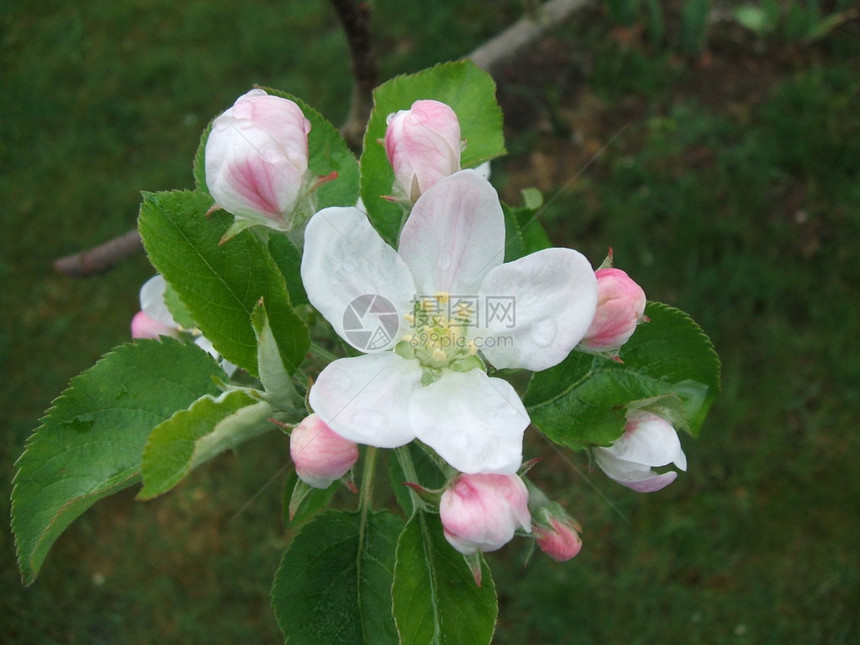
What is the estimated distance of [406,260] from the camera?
1186mm

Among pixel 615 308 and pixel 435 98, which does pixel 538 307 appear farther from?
pixel 435 98

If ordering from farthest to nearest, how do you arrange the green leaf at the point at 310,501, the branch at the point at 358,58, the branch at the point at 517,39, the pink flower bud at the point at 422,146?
the branch at the point at 517,39
the branch at the point at 358,58
the green leaf at the point at 310,501
the pink flower bud at the point at 422,146

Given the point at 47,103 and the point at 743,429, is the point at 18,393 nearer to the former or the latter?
the point at 47,103

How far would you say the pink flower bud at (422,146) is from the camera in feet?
3.66

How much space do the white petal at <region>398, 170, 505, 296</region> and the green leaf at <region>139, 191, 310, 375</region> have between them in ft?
0.68

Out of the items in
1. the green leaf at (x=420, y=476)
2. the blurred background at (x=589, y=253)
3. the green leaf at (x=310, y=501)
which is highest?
the green leaf at (x=420, y=476)

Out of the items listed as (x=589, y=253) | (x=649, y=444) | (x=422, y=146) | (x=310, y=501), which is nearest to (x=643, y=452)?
(x=649, y=444)

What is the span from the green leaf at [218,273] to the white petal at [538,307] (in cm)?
29

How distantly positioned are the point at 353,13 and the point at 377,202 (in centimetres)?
67

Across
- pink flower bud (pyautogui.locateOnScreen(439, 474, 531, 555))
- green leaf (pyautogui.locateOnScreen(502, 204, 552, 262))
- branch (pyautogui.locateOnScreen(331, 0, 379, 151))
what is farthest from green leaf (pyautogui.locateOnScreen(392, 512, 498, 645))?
branch (pyautogui.locateOnScreen(331, 0, 379, 151))

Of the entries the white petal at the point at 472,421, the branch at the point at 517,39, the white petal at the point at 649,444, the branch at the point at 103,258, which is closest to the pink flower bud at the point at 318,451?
the white petal at the point at 472,421

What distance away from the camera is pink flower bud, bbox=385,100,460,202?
1115mm

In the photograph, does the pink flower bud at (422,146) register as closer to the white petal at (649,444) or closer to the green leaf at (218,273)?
the green leaf at (218,273)

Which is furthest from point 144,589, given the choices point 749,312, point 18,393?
point 749,312
